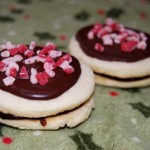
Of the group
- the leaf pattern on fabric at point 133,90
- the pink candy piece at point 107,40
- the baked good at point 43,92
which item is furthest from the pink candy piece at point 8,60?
the leaf pattern on fabric at point 133,90

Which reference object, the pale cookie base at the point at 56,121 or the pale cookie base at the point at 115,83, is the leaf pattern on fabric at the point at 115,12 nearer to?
the pale cookie base at the point at 115,83

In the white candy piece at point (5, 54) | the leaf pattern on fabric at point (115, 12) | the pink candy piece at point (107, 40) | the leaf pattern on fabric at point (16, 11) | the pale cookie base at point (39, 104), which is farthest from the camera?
the leaf pattern on fabric at point (115, 12)

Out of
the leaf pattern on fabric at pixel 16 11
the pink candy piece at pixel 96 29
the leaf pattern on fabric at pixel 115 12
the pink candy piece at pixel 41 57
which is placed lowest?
the leaf pattern on fabric at pixel 115 12

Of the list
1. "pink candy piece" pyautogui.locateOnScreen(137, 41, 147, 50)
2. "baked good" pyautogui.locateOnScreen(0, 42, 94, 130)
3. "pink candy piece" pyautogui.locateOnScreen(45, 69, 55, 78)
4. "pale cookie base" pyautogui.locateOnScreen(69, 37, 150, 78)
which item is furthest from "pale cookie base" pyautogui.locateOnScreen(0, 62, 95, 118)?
"pink candy piece" pyautogui.locateOnScreen(137, 41, 147, 50)

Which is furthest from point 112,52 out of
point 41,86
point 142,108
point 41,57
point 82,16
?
point 82,16

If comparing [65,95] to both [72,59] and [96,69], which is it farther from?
[96,69]

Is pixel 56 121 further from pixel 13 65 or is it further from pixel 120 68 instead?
pixel 120 68
